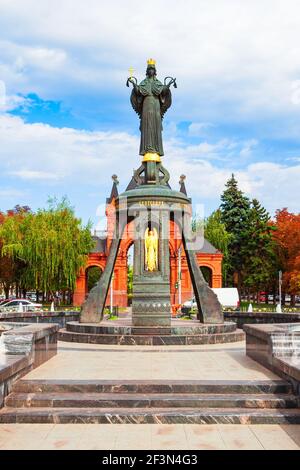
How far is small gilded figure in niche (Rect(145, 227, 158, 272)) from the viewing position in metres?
14.8

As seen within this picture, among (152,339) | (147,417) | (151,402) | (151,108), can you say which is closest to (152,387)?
(151,402)

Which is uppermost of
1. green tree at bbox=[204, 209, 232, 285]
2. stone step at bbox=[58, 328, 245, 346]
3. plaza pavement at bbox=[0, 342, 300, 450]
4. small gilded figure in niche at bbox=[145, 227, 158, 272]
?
green tree at bbox=[204, 209, 232, 285]

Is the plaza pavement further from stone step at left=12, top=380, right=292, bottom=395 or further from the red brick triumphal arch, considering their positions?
the red brick triumphal arch

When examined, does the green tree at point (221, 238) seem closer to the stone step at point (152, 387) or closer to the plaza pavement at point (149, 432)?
the plaza pavement at point (149, 432)

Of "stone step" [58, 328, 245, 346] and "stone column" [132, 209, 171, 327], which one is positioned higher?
"stone column" [132, 209, 171, 327]

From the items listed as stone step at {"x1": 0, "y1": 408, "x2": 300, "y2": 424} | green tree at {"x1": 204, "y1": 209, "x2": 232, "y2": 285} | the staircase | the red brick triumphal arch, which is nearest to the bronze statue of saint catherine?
the staircase

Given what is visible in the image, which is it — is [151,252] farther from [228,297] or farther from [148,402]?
[228,297]

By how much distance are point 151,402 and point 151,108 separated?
11.1 metres

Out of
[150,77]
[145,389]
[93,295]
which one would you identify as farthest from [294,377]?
[150,77]

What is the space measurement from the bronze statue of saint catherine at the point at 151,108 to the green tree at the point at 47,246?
973 inches

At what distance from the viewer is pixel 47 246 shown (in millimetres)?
39000

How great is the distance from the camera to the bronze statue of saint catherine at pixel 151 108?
51.8ft

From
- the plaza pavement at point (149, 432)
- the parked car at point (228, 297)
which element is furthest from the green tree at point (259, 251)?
the plaza pavement at point (149, 432)

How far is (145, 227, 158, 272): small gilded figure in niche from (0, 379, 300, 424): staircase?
773cm
